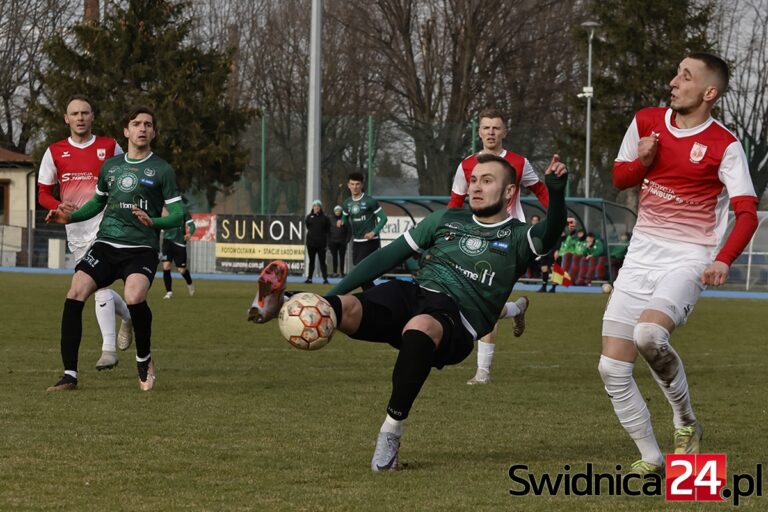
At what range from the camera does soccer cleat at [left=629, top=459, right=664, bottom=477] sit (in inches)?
248

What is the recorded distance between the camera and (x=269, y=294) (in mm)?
6184

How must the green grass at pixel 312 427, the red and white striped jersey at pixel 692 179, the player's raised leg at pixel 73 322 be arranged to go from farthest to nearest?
the player's raised leg at pixel 73 322 → the red and white striped jersey at pixel 692 179 → the green grass at pixel 312 427

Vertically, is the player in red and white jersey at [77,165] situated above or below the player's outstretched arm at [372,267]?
above

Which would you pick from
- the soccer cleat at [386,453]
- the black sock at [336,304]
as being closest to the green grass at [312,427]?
the soccer cleat at [386,453]

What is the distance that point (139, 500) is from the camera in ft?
17.9

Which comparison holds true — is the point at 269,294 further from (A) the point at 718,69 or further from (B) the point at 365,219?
(B) the point at 365,219

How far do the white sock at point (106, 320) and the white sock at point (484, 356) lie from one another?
2999mm

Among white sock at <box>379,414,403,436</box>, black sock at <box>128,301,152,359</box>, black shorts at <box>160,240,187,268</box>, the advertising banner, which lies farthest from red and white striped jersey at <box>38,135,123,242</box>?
the advertising banner

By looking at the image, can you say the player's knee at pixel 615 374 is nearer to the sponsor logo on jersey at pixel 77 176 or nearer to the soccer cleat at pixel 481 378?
the soccer cleat at pixel 481 378

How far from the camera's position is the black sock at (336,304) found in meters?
6.26

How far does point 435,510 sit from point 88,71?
43.4 metres

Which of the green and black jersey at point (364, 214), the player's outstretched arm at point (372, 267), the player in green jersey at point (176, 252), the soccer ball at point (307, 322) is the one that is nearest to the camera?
the soccer ball at point (307, 322)

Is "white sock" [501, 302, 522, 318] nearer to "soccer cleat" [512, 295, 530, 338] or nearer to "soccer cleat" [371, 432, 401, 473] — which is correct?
"soccer cleat" [512, 295, 530, 338]

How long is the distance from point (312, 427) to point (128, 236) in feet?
8.67
